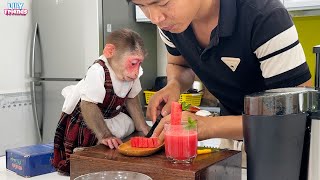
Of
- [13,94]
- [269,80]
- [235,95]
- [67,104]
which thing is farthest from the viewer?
[13,94]

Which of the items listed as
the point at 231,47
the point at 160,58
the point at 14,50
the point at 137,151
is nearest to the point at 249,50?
the point at 231,47

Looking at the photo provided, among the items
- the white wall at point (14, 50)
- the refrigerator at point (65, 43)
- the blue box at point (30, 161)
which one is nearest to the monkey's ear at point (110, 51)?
the blue box at point (30, 161)

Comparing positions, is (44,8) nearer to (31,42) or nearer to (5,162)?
(31,42)

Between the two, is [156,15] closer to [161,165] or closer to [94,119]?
[161,165]

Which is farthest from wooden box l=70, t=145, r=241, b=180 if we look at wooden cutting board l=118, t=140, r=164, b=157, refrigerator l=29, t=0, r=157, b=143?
refrigerator l=29, t=0, r=157, b=143

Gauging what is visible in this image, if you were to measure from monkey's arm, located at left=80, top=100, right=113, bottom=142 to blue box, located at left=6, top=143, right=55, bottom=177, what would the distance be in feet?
0.50

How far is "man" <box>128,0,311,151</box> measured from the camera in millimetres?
976

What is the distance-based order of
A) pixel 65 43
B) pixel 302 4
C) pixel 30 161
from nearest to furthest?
pixel 30 161 → pixel 302 4 → pixel 65 43

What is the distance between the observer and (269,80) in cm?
104

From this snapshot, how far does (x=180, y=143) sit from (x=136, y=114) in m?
0.60

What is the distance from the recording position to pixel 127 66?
4.54ft

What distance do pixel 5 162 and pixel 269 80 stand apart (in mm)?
899

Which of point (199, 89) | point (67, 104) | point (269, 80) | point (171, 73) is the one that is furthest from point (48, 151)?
point (199, 89)

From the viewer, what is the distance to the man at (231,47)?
976 mm
